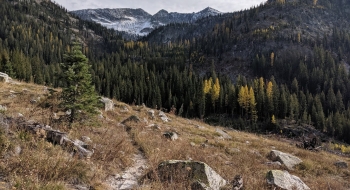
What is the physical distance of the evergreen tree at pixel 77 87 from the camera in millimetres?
11727

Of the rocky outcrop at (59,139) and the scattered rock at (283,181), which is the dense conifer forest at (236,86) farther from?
the rocky outcrop at (59,139)

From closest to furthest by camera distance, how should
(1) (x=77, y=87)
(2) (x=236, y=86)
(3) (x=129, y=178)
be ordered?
(3) (x=129, y=178) → (1) (x=77, y=87) → (2) (x=236, y=86)

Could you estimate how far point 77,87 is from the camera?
1191 centimetres

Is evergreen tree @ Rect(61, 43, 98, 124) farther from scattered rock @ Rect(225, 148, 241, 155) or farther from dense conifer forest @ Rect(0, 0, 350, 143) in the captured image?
dense conifer forest @ Rect(0, 0, 350, 143)

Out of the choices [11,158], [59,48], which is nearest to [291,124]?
[11,158]

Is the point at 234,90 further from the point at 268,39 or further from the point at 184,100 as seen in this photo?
the point at 268,39

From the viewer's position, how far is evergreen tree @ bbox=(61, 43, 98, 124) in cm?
1173

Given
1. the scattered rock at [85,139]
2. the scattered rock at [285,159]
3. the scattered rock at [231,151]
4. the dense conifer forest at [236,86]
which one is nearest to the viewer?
the scattered rock at [85,139]

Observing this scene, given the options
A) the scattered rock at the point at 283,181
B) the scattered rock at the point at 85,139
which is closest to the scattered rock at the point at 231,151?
the scattered rock at the point at 283,181

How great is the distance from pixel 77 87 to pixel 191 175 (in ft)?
25.1

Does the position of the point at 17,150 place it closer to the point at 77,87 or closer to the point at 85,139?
the point at 85,139

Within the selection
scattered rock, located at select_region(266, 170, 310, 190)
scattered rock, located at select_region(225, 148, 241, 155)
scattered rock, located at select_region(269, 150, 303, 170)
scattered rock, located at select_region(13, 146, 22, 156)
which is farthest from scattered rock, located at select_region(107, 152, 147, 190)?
scattered rock, located at select_region(269, 150, 303, 170)

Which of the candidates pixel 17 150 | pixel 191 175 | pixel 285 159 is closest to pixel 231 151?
pixel 285 159

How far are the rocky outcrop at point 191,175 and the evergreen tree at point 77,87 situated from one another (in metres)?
6.23
